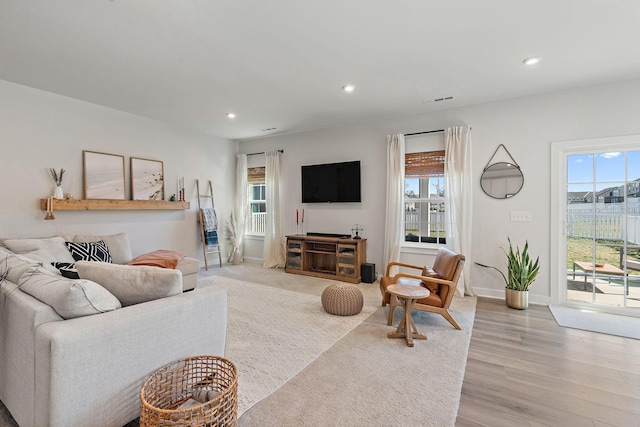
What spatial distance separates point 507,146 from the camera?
4.04 meters

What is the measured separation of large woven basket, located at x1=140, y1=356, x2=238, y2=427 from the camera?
51.3 inches

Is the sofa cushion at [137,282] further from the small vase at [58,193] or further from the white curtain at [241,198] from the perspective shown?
the white curtain at [241,198]

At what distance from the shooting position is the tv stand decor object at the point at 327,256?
489 cm

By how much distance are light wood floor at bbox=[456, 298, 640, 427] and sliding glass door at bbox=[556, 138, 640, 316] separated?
975mm

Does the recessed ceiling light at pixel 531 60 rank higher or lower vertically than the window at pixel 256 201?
higher

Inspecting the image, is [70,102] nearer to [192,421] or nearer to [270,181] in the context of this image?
[270,181]

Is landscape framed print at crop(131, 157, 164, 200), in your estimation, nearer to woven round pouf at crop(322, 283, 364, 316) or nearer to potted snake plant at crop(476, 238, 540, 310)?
woven round pouf at crop(322, 283, 364, 316)

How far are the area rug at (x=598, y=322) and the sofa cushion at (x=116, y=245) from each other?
5.45m

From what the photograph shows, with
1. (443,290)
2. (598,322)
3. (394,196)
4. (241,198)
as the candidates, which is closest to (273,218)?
(241,198)

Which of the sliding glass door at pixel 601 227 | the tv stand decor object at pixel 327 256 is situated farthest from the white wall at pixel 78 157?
the sliding glass door at pixel 601 227

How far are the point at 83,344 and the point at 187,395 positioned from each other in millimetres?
595

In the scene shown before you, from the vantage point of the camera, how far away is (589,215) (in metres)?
3.68

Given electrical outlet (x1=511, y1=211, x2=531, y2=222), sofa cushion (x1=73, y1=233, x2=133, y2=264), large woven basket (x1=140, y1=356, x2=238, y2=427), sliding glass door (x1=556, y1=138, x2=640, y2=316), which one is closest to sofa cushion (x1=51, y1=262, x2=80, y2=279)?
sofa cushion (x1=73, y1=233, x2=133, y2=264)

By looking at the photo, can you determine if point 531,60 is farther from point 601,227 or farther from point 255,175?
point 255,175
